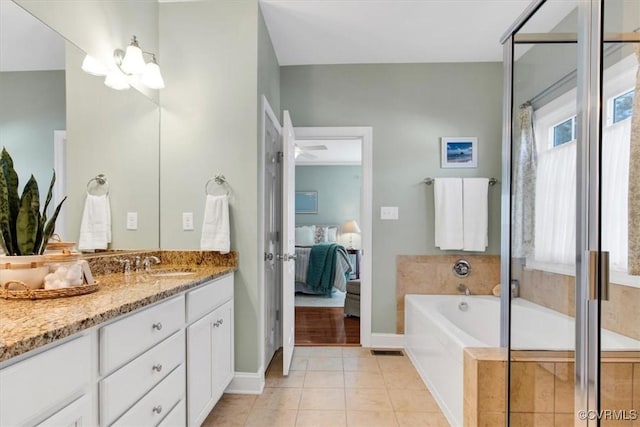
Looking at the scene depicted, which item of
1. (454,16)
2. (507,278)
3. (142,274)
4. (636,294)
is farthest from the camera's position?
(454,16)

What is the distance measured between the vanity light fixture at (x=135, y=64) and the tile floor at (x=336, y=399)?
2.05 metres

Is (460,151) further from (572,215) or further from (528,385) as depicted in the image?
(528,385)

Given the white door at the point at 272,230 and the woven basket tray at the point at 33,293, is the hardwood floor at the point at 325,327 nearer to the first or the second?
the white door at the point at 272,230

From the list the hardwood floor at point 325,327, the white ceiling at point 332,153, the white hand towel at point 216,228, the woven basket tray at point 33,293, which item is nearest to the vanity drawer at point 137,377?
the woven basket tray at point 33,293

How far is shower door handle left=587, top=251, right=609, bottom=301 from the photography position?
106 centimetres

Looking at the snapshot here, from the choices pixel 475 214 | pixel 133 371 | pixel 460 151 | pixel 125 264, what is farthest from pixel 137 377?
pixel 460 151

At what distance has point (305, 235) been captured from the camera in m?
6.45

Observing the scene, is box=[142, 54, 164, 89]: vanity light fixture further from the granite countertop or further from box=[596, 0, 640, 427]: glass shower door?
box=[596, 0, 640, 427]: glass shower door

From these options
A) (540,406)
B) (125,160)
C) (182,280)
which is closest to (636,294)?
(540,406)

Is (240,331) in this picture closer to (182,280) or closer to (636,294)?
(182,280)

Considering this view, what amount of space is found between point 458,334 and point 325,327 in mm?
1814

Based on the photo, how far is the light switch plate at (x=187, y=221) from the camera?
6.95 ft

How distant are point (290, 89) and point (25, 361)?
9.07ft

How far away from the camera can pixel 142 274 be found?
1.74 metres
